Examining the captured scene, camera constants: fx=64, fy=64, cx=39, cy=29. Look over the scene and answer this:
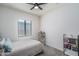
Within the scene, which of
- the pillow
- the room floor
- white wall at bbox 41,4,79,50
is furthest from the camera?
Result: white wall at bbox 41,4,79,50

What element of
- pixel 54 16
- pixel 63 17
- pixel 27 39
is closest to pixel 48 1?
pixel 54 16

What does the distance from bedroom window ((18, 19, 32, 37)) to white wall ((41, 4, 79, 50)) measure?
0.30m

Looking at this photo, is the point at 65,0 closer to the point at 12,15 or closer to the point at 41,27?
the point at 41,27

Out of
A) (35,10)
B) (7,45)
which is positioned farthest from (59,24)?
(7,45)

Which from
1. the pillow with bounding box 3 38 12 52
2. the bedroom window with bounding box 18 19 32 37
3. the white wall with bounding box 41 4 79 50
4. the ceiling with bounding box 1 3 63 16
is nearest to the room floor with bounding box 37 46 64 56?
the white wall with bounding box 41 4 79 50

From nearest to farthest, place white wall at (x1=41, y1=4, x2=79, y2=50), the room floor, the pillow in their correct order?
the pillow → the room floor → white wall at (x1=41, y1=4, x2=79, y2=50)

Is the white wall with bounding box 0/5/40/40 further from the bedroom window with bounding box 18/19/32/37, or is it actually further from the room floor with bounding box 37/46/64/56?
the room floor with bounding box 37/46/64/56

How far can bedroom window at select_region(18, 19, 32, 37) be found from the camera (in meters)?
1.32

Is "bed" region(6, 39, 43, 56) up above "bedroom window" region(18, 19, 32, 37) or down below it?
below

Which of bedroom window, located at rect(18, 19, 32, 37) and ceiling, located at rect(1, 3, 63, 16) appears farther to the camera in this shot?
bedroom window, located at rect(18, 19, 32, 37)

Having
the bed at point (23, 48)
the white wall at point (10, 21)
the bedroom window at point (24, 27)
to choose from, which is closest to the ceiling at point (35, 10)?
the white wall at point (10, 21)

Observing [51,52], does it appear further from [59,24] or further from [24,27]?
[24,27]

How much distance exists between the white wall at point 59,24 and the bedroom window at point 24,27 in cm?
30

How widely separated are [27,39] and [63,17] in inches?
37.8
